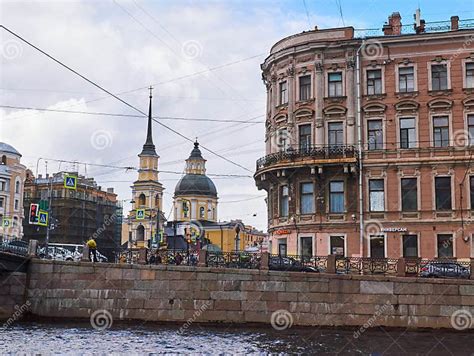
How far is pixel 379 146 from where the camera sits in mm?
33625

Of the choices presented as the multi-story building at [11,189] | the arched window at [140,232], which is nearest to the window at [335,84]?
Answer: the multi-story building at [11,189]

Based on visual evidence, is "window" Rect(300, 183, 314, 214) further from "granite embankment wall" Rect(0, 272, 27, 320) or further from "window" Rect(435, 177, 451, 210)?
"granite embankment wall" Rect(0, 272, 27, 320)

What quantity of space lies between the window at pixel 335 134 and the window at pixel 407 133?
3.15m

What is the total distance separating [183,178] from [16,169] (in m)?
30.8

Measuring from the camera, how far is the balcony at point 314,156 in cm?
3300

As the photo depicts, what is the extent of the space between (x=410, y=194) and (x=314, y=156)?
5.33m

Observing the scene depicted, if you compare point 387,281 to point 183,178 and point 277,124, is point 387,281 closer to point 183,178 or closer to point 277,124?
point 277,124

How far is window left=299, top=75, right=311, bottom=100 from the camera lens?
3491cm

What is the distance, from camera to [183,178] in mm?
99500

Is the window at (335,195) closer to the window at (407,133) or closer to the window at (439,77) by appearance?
the window at (407,133)

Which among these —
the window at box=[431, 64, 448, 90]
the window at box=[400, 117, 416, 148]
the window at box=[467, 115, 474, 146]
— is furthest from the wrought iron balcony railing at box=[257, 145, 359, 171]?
the window at box=[467, 115, 474, 146]

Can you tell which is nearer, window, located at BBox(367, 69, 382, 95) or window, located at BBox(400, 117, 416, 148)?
window, located at BBox(400, 117, 416, 148)

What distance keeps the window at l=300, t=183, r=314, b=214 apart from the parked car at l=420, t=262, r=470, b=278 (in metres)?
8.99

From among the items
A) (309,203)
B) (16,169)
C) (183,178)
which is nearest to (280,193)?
(309,203)
